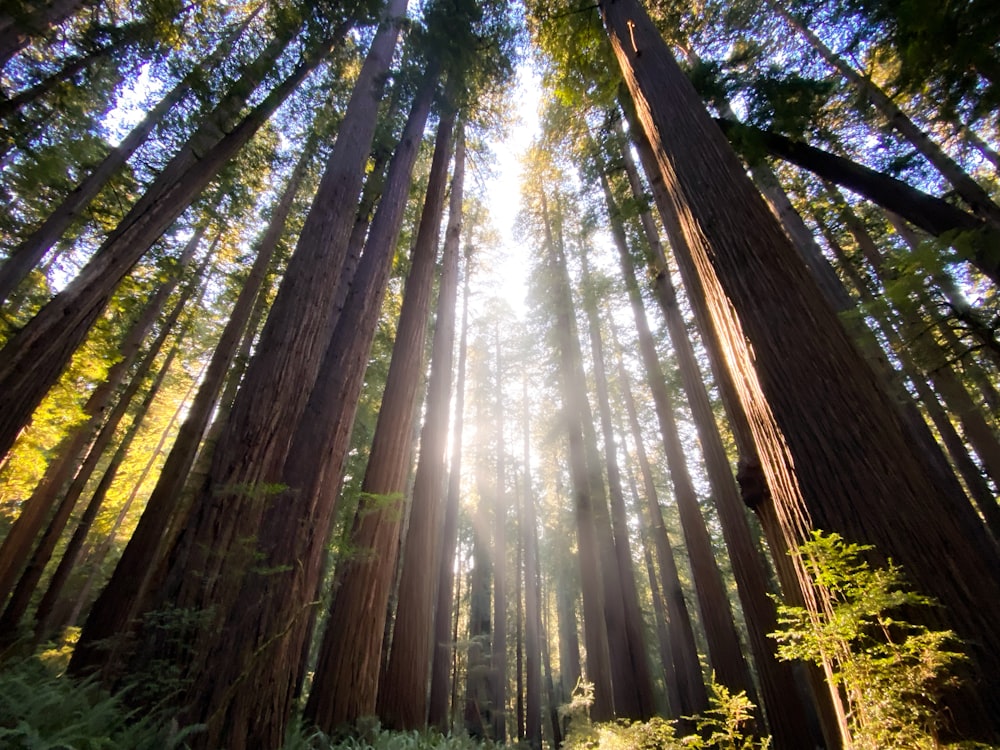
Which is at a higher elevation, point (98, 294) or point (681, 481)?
point (98, 294)

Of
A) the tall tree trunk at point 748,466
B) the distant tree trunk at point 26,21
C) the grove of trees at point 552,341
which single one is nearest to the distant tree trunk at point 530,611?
the grove of trees at point 552,341

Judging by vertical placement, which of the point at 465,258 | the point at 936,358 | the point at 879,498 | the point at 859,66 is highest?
the point at 465,258

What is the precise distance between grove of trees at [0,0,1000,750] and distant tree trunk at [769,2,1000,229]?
54 millimetres

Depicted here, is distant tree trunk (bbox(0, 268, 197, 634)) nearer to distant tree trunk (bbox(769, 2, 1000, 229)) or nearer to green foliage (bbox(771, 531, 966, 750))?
green foliage (bbox(771, 531, 966, 750))

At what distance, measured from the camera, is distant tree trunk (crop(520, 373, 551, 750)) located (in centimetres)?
1348

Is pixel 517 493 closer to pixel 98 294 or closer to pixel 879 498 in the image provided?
pixel 98 294

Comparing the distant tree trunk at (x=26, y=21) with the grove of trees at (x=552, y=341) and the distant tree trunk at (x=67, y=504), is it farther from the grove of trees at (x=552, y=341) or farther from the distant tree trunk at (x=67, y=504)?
the distant tree trunk at (x=67, y=504)

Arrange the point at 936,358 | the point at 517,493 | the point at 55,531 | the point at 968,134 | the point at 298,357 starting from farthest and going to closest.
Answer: the point at 517,493 < the point at 55,531 < the point at 968,134 < the point at 936,358 < the point at 298,357

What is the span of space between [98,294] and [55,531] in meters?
7.22

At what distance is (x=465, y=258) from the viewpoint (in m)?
13.7

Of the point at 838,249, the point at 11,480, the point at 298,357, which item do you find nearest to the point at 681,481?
the point at 298,357

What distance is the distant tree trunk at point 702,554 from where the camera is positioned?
5.15m

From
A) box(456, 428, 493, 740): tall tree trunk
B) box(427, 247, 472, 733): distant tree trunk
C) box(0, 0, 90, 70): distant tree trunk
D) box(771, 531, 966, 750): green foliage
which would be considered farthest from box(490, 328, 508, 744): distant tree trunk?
box(0, 0, 90, 70): distant tree trunk

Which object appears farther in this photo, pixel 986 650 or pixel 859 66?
pixel 859 66
